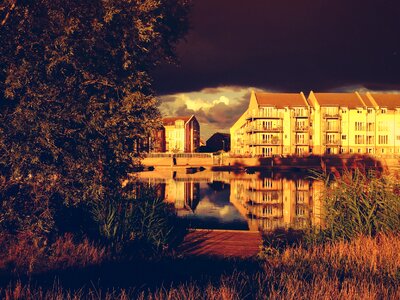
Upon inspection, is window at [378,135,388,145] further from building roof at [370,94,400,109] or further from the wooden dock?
the wooden dock

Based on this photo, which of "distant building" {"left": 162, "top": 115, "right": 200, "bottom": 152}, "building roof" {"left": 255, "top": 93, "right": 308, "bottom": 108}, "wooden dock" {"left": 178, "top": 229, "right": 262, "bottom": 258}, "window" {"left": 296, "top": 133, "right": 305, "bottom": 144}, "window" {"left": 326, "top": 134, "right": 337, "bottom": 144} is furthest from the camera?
"distant building" {"left": 162, "top": 115, "right": 200, "bottom": 152}

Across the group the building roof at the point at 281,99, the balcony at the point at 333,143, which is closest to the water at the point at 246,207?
the building roof at the point at 281,99

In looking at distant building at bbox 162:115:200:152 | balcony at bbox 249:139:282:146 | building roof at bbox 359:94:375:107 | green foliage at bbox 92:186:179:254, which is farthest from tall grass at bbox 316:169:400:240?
distant building at bbox 162:115:200:152

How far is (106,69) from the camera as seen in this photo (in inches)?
440

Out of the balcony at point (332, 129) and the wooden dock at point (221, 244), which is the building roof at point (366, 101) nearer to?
the balcony at point (332, 129)

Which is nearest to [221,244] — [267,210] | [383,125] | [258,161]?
[267,210]

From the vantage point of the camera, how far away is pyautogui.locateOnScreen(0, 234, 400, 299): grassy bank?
6332 mm

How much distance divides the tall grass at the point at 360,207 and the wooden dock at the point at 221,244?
222cm

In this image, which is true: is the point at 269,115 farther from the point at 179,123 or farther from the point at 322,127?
the point at 179,123

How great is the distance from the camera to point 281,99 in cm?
8712

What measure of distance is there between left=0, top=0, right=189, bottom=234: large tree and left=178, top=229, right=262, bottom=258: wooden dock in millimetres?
3327

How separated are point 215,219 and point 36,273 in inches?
670

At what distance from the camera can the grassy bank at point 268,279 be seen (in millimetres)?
6332

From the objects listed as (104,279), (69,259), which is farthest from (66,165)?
(104,279)
